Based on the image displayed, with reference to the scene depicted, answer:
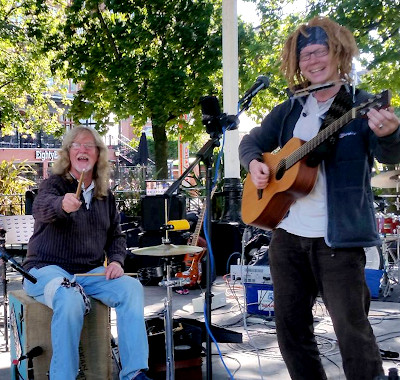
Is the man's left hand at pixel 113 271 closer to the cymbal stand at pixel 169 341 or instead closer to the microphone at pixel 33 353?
the cymbal stand at pixel 169 341

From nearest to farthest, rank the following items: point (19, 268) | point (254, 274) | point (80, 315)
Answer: point (19, 268), point (80, 315), point (254, 274)

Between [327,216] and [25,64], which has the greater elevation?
[25,64]

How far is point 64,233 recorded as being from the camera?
2996 millimetres

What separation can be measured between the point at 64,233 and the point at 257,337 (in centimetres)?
192

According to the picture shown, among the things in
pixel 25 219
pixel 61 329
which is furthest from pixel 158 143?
pixel 61 329

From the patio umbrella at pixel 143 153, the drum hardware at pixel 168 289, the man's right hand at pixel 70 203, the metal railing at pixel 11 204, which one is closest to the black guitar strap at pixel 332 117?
the drum hardware at pixel 168 289

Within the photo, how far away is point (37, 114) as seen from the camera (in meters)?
15.5

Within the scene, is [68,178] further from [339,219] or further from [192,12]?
[192,12]

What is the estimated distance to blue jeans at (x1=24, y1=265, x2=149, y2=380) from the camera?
260 centimetres

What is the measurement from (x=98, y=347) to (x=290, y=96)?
5.82 feet

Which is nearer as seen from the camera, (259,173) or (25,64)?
(259,173)

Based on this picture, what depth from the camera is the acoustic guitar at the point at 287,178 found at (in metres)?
1.92

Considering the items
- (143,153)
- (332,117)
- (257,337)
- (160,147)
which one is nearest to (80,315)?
(332,117)

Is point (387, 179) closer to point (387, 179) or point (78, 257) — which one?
point (387, 179)
